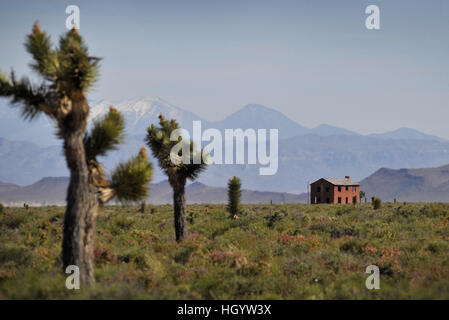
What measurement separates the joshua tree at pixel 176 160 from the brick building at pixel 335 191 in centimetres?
4886

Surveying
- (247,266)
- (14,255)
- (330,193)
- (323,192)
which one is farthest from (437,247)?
(323,192)

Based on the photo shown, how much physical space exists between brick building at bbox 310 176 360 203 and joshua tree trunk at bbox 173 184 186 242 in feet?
160

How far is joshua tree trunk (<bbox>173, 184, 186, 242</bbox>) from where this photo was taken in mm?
20266

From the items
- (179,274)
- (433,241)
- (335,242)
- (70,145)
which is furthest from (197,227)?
(70,145)

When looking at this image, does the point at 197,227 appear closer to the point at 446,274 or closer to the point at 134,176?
the point at 134,176

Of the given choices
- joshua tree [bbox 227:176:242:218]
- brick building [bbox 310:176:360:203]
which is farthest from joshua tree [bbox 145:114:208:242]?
brick building [bbox 310:176:360:203]

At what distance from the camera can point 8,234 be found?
21766 millimetres

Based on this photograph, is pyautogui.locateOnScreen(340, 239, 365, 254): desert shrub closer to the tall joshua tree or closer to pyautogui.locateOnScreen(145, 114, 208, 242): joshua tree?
pyautogui.locateOnScreen(145, 114, 208, 242): joshua tree

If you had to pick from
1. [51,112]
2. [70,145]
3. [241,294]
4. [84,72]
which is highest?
[84,72]

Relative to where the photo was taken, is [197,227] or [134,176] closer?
[134,176]

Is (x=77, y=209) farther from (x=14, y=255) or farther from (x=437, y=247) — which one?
(x=437, y=247)

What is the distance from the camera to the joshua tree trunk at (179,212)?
2027 centimetres

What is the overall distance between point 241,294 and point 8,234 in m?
16.4

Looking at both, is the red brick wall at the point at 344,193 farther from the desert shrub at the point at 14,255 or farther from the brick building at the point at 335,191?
the desert shrub at the point at 14,255
